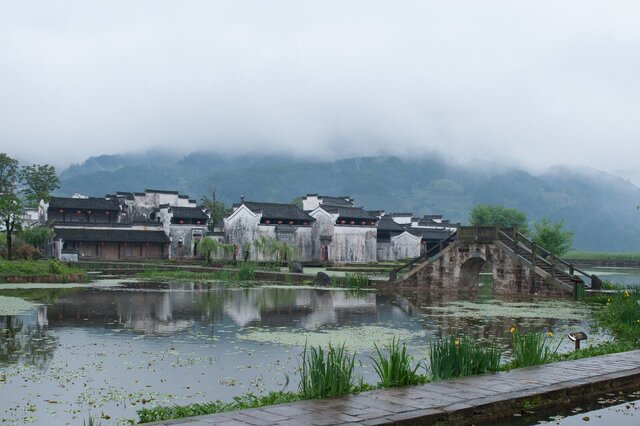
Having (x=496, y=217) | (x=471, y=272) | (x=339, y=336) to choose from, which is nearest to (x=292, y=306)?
(x=339, y=336)

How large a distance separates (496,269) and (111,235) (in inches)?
1832

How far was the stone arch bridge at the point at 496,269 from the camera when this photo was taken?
36344 millimetres

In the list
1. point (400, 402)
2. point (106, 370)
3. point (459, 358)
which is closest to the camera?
point (400, 402)

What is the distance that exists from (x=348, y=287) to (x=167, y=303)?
587 inches

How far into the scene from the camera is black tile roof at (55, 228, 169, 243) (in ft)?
233

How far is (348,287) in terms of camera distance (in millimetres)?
41750

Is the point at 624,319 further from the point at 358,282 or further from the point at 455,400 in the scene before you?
the point at 358,282

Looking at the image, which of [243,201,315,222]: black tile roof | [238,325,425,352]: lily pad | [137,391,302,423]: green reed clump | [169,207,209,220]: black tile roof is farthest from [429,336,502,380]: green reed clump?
[169,207,209,220]: black tile roof

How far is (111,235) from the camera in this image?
7369cm

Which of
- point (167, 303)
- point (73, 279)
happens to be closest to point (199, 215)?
point (73, 279)

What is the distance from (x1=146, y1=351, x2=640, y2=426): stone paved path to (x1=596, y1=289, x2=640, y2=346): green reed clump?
5.37 metres

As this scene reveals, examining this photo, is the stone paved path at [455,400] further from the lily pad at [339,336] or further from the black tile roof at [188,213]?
the black tile roof at [188,213]

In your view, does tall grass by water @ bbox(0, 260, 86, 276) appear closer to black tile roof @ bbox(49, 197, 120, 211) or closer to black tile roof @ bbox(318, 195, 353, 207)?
black tile roof @ bbox(49, 197, 120, 211)

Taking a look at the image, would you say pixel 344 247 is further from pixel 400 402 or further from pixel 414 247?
pixel 400 402
